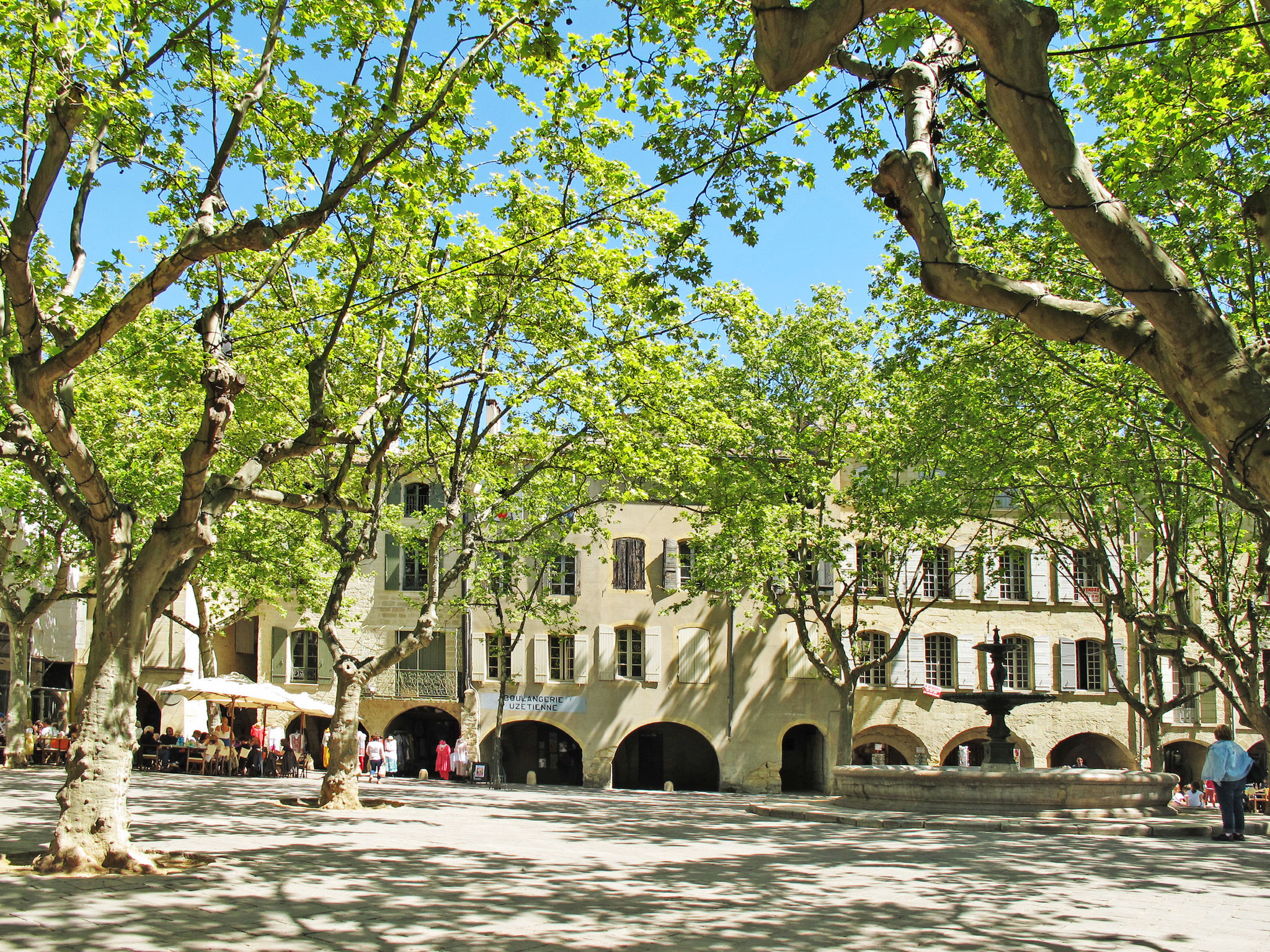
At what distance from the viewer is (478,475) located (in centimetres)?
2272

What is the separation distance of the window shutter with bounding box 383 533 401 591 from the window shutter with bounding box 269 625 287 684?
3383 millimetres

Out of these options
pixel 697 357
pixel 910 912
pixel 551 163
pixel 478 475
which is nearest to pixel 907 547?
pixel 697 357

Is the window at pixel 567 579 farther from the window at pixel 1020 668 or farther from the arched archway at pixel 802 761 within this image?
the window at pixel 1020 668

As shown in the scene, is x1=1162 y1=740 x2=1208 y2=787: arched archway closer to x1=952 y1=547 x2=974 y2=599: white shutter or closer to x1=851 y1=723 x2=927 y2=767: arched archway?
x1=952 y1=547 x2=974 y2=599: white shutter

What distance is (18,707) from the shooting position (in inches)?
1027

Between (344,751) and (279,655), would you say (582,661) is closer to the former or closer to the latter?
(279,655)

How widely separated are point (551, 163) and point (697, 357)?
12743 millimetres

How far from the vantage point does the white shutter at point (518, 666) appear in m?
33.2

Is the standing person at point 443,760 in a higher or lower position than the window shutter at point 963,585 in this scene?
lower

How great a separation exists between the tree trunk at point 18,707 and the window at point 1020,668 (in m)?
26.6

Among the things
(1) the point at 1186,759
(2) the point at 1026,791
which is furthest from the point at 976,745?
(2) the point at 1026,791

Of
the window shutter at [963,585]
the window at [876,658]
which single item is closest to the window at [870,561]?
the window at [876,658]

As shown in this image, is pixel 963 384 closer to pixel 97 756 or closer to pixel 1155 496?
pixel 1155 496

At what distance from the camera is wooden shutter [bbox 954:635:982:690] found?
34.2m
